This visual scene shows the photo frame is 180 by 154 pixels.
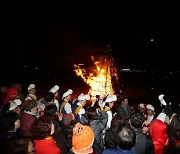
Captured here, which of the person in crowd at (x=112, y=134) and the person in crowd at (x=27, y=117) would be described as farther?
the person in crowd at (x=27, y=117)

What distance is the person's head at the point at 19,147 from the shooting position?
2.55 m

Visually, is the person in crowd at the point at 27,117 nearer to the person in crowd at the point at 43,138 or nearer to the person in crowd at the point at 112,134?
the person in crowd at the point at 43,138

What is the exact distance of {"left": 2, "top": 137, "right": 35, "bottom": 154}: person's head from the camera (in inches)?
101

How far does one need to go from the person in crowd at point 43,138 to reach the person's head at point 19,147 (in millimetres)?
541

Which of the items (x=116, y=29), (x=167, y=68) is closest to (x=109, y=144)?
(x=167, y=68)

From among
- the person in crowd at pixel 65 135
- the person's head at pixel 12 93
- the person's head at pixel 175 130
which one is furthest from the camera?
the person's head at pixel 12 93

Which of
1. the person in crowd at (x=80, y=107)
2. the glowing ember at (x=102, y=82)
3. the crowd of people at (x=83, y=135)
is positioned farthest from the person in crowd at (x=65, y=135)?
the glowing ember at (x=102, y=82)

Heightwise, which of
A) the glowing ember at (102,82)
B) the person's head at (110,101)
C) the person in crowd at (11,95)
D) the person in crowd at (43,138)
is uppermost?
the glowing ember at (102,82)

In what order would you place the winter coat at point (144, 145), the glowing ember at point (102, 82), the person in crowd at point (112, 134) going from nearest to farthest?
the winter coat at point (144, 145) → the person in crowd at point (112, 134) → the glowing ember at point (102, 82)

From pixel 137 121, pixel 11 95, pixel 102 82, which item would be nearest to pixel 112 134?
pixel 137 121

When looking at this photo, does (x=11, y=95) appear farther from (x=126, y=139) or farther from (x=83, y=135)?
(x=126, y=139)

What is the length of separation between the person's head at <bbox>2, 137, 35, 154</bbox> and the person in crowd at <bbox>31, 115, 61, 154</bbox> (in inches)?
21.3

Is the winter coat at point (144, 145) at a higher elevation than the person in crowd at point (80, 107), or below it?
below

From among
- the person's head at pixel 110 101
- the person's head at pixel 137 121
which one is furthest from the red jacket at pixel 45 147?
the person's head at pixel 110 101
